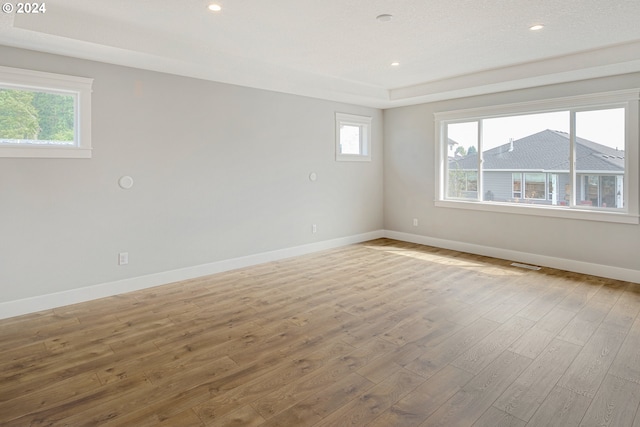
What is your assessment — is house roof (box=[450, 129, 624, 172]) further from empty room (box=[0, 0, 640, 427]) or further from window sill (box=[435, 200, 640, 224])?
window sill (box=[435, 200, 640, 224])

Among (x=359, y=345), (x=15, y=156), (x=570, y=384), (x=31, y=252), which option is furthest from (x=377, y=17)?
(x=31, y=252)

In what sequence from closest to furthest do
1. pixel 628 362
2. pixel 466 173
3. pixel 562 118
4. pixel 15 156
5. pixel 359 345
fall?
1. pixel 628 362
2. pixel 359 345
3. pixel 15 156
4. pixel 562 118
5. pixel 466 173

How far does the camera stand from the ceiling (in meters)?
3.05

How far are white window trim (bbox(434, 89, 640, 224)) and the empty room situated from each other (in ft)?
0.08

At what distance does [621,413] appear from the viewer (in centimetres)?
206

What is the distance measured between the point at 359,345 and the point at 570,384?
1392 millimetres

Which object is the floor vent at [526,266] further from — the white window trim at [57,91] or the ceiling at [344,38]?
the white window trim at [57,91]

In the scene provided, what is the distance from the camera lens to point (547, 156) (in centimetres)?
511

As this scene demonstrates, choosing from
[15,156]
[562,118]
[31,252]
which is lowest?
[31,252]

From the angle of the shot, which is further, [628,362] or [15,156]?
[15,156]

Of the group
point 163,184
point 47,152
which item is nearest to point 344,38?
point 163,184

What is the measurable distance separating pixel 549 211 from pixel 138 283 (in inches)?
210

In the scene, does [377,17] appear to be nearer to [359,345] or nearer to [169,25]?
[169,25]

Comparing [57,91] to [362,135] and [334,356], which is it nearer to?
[334,356]
